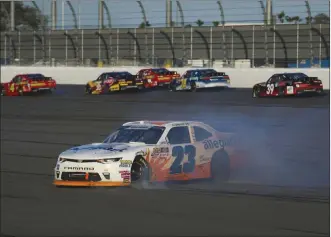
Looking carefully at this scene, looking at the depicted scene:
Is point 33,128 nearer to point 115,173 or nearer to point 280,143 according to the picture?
point 280,143

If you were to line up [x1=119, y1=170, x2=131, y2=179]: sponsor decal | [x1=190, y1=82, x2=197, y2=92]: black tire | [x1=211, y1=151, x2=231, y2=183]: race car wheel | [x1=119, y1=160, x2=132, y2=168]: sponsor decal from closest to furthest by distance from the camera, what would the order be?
[x1=211, y1=151, x2=231, y2=183]: race car wheel → [x1=119, y1=170, x2=131, y2=179]: sponsor decal → [x1=119, y1=160, x2=132, y2=168]: sponsor decal → [x1=190, y1=82, x2=197, y2=92]: black tire

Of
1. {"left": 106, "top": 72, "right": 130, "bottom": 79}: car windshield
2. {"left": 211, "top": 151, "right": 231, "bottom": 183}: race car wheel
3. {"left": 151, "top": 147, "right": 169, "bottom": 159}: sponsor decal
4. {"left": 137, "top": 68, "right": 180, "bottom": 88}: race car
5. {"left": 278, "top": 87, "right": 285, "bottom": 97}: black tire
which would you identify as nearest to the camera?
{"left": 211, "top": 151, "right": 231, "bottom": 183}: race car wheel

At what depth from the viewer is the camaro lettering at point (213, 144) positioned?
6.89 m

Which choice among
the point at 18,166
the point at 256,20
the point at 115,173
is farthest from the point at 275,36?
the point at 18,166

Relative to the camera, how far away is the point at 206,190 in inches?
309

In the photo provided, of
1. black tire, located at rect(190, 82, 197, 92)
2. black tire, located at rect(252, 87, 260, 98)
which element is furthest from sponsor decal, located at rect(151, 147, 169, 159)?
black tire, located at rect(190, 82, 197, 92)

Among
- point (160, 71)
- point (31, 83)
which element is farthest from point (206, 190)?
point (31, 83)

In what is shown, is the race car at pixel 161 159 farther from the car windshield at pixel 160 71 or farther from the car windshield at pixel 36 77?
the car windshield at pixel 36 77

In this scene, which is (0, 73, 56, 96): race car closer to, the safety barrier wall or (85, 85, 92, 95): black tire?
the safety barrier wall

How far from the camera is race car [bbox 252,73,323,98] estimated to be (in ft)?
25.6

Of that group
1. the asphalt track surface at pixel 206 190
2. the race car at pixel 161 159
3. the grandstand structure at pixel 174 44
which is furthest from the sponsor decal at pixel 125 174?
the grandstand structure at pixel 174 44

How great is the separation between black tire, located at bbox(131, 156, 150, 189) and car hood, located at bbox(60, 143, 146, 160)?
156mm

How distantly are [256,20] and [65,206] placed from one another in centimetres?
447

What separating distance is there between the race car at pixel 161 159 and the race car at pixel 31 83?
354cm
